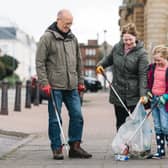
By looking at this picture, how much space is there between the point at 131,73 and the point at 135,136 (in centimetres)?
→ 87

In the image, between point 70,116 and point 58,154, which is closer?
point 58,154

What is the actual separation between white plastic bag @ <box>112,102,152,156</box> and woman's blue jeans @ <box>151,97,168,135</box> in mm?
138

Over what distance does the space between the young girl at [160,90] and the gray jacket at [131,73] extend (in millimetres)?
155

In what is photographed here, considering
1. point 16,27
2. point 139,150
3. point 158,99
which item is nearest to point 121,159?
point 139,150

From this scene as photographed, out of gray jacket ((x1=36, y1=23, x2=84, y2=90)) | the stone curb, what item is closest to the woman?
gray jacket ((x1=36, y1=23, x2=84, y2=90))

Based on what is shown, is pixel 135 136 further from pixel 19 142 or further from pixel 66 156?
pixel 19 142

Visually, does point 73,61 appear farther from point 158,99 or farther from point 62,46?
point 158,99

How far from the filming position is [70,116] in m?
10.8

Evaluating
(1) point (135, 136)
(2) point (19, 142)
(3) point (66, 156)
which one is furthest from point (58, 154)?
(2) point (19, 142)

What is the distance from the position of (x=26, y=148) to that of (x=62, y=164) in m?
2.58

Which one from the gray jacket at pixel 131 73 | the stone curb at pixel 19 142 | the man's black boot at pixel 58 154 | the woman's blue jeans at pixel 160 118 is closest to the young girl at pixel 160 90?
the woman's blue jeans at pixel 160 118

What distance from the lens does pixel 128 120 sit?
10.7m

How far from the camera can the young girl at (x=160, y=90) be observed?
10547mm

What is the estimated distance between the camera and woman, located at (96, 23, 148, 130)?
416 inches
